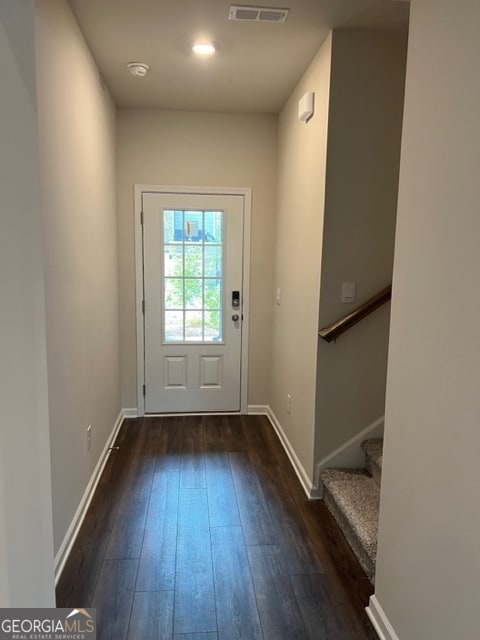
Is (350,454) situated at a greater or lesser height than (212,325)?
lesser

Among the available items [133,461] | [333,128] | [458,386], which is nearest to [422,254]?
[458,386]

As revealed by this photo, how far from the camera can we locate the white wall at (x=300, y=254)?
8.59 feet

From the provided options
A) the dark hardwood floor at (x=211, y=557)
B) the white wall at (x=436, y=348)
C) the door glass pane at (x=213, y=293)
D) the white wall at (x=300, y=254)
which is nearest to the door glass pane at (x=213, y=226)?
the door glass pane at (x=213, y=293)

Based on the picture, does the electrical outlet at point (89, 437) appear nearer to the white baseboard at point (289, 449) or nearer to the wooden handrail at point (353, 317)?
the white baseboard at point (289, 449)

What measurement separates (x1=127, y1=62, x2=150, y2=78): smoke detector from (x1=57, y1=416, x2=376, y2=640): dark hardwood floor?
2.56 metres

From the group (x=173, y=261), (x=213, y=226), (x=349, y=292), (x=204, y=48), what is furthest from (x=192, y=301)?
(x=204, y=48)

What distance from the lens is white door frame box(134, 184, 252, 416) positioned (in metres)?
3.80

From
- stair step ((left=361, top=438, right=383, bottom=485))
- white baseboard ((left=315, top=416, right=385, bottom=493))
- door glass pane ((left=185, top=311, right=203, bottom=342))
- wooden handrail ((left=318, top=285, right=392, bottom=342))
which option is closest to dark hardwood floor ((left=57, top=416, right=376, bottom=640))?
white baseboard ((left=315, top=416, right=385, bottom=493))

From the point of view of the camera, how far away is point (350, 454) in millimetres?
2684

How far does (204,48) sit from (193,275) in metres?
1.79

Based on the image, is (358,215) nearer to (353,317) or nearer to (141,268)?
(353,317)

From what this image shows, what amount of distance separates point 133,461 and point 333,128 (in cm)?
246

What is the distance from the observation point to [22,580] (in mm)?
1188

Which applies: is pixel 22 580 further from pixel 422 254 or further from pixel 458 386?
pixel 422 254
